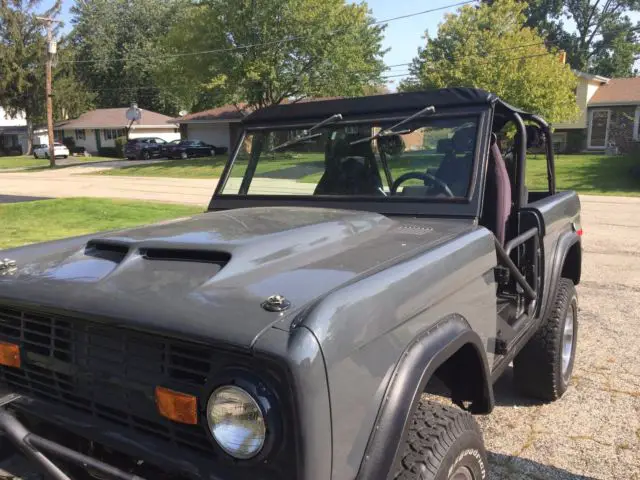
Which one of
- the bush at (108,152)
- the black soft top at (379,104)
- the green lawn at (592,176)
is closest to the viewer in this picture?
the black soft top at (379,104)

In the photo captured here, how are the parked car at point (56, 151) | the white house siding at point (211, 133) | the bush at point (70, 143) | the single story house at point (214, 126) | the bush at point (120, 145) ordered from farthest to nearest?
the bush at point (70, 143)
the bush at point (120, 145)
the white house siding at point (211, 133)
the parked car at point (56, 151)
the single story house at point (214, 126)

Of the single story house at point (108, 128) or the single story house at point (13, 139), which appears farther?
the single story house at point (13, 139)

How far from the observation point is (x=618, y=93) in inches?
1303

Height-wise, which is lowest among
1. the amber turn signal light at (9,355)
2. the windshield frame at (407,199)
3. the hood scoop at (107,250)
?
the amber turn signal light at (9,355)

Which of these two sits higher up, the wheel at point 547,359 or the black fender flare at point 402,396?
the black fender flare at point 402,396

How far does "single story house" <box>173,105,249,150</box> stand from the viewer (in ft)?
141

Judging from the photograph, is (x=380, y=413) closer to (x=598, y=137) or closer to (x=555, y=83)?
(x=555, y=83)

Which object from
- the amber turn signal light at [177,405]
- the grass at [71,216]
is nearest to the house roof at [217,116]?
the grass at [71,216]

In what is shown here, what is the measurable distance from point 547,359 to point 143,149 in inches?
1588

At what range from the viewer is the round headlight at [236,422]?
150cm

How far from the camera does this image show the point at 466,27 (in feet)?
98.9

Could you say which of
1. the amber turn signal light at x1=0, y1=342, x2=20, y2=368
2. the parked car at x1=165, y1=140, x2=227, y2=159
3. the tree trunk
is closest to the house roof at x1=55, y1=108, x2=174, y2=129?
the tree trunk

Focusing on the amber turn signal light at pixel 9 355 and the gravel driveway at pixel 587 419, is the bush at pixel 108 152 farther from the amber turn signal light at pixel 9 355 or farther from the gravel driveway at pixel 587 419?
the amber turn signal light at pixel 9 355

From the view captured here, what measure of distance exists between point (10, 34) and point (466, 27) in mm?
38471
